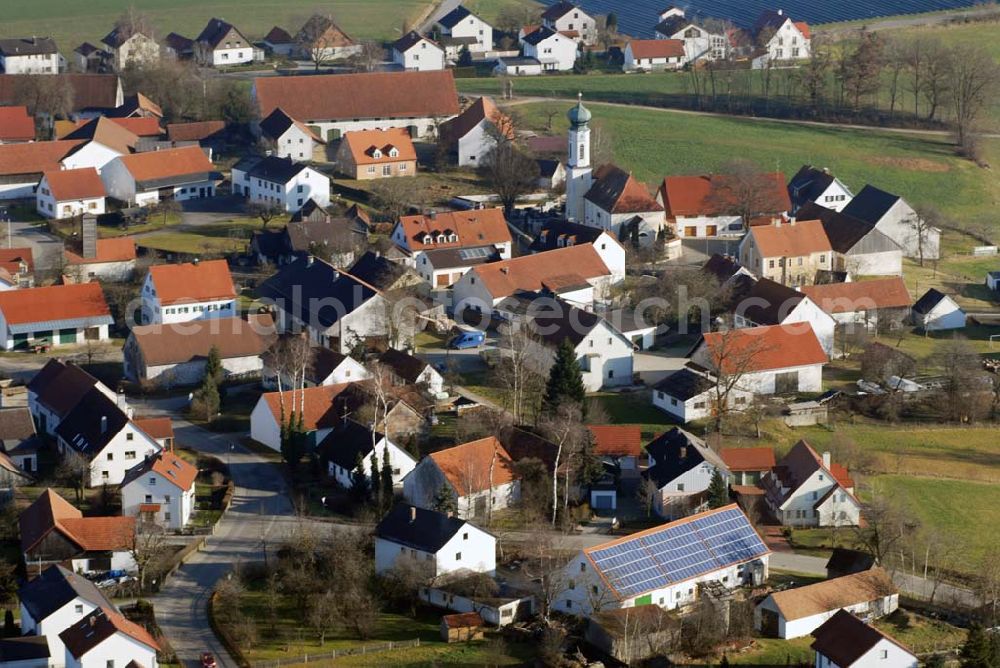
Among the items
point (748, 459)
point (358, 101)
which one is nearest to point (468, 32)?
point (358, 101)

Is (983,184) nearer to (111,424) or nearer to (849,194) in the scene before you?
(849,194)

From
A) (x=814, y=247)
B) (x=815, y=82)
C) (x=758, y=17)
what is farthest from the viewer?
(x=758, y=17)

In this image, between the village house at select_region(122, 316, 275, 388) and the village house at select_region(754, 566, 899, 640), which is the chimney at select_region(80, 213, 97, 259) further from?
the village house at select_region(754, 566, 899, 640)

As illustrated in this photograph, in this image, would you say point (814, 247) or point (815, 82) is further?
point (815, 82)

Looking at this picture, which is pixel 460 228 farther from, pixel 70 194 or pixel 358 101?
pixel 358 101

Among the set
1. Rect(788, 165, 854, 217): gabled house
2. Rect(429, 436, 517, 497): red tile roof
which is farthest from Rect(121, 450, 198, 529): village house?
Rect(788, 165, 854, 217): gabled house

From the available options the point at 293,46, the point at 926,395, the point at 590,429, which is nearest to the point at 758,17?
the point at 293,46

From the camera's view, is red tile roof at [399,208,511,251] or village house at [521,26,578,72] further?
village house at [521,26,578,72]
